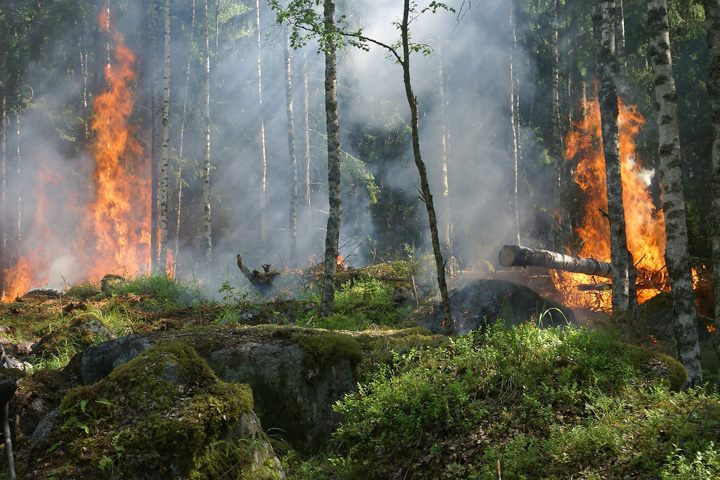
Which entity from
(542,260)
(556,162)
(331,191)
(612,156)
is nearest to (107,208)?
(331,191)

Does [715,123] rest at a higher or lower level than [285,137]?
lower

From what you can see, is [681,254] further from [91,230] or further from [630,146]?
[91,230]

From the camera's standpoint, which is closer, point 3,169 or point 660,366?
point 660,366

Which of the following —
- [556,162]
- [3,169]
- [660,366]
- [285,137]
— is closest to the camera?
[660,366]

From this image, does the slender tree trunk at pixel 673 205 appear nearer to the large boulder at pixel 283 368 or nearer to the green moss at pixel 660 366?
the green moss at pixel 660 366

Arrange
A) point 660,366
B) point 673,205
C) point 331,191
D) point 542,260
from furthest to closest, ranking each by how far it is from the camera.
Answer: point 542,260, point 331,191, point 673,205, point 660,366

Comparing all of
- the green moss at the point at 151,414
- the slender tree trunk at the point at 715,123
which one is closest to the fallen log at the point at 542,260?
the slender tree trunk at the point at 715,123

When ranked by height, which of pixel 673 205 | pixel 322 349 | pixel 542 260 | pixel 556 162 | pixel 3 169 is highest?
pixel 3 169

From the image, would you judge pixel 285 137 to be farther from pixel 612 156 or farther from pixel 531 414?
pixel 531 414

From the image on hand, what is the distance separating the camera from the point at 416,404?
4.34 metres

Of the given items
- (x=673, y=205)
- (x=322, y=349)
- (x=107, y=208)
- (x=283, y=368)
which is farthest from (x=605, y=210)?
(x=107, y=208)

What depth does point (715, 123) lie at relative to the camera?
591 cm

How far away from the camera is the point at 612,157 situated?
9156 millimetres

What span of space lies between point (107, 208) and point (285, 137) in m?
12.1
